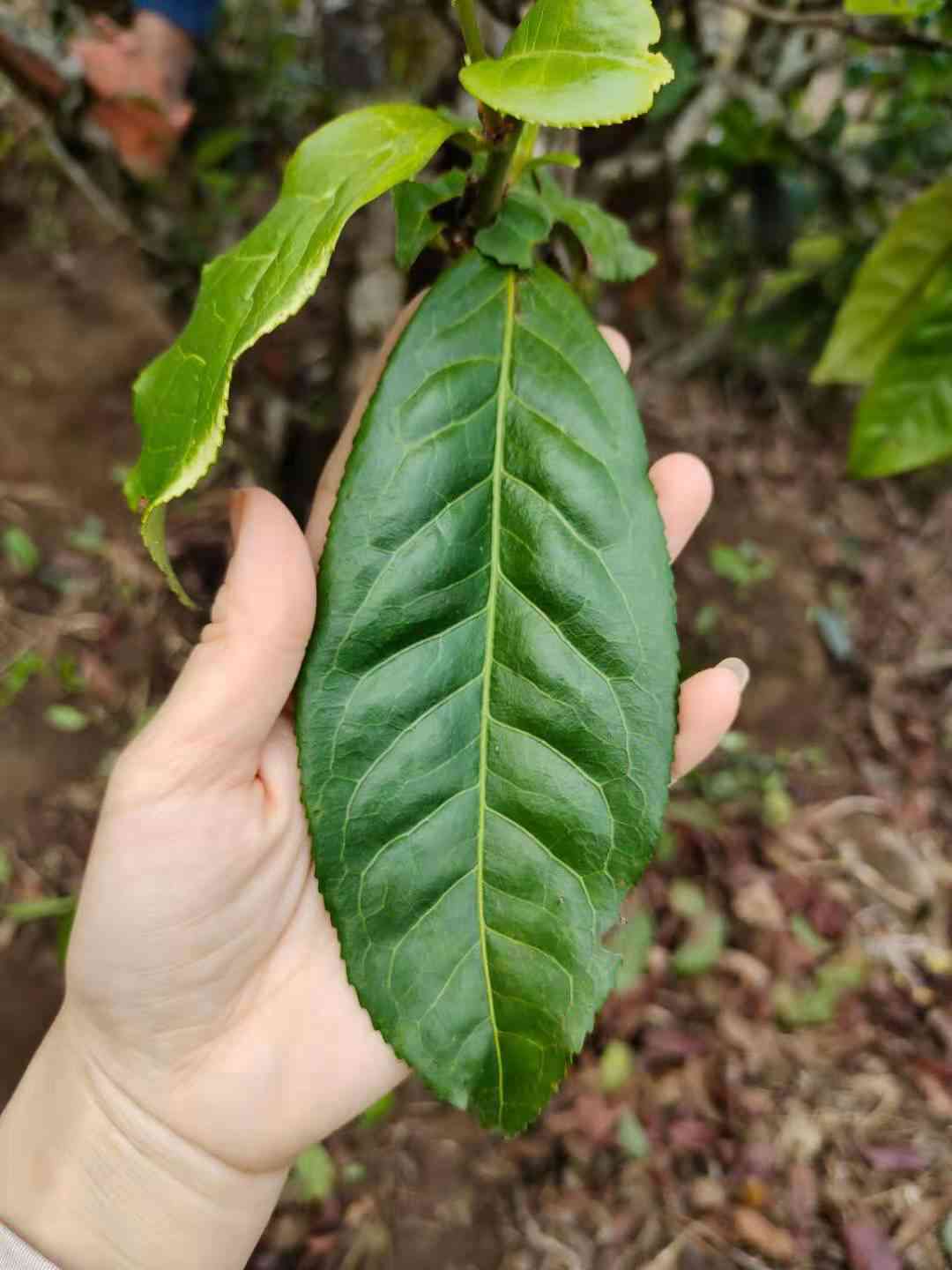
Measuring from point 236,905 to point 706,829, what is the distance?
1.46 metres

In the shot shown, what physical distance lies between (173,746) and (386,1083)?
573mm

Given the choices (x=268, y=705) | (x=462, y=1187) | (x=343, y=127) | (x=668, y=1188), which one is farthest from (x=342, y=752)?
(x=668, y=1188)

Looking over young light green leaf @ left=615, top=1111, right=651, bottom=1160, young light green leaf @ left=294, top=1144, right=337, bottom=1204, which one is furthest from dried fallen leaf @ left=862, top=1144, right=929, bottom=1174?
young light green leaf @ left=294, top=1144, right=337, bottom=1204

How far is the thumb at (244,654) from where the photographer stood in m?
0.97

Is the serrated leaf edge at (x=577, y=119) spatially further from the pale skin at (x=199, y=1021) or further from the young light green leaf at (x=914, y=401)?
the young light green leaf at (x=914, y=401)

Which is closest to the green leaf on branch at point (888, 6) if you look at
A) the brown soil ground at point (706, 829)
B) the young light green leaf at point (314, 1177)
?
the brown soil ground at point (706, 829)

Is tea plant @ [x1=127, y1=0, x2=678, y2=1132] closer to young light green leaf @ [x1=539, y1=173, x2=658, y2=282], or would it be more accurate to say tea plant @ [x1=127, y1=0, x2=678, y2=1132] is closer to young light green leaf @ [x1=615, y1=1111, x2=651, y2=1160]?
young light green leaf @ [x1=539, y1=173, x2=658, y2=282]

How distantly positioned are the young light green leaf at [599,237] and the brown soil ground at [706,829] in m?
0.84

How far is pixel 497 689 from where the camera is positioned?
95 centimetres

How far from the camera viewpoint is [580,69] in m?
0.68

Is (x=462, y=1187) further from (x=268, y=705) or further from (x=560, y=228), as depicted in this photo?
(x=560, y=228)

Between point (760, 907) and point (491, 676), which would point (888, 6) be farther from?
point (760, 907)

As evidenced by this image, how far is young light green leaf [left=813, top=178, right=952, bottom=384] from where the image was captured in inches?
65.3

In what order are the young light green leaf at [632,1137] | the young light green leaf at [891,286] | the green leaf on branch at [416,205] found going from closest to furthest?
the green leaf on branch at [416,205] → the young light green leaf at [891,286] → the young light green leaf at [632,1137]
